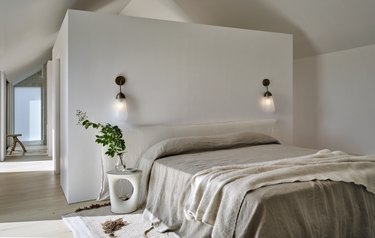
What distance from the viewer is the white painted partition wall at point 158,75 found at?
3.49 m

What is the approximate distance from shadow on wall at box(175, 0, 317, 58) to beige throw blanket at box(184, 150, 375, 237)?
10.4 feet

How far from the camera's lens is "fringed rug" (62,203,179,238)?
2.46 meters

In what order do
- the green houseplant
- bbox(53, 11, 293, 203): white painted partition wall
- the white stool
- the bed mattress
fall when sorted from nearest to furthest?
1. the bed mattress
2. the white stool
3. the green houseplant
4. bbox(53, 11, 293, 203): white painted partition wall

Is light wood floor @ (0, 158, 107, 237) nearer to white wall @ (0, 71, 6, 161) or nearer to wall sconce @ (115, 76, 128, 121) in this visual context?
wall sconce @ (115, 76, 128, 121)

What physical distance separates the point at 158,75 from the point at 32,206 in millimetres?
2064

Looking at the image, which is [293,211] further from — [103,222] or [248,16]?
[248,16]

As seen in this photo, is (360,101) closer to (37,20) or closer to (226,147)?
(226,147)

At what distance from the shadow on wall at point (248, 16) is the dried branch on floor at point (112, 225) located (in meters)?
3.82

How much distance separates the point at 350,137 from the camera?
5262 millimetres

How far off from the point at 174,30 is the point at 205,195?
8.41 ft

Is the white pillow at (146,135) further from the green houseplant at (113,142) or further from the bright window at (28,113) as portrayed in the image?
the bright window at (28,113)

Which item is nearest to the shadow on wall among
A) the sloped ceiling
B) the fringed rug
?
the sloped ceiling

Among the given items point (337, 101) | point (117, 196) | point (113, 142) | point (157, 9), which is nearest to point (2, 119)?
point (157, 9)

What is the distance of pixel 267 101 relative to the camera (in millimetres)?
4664
